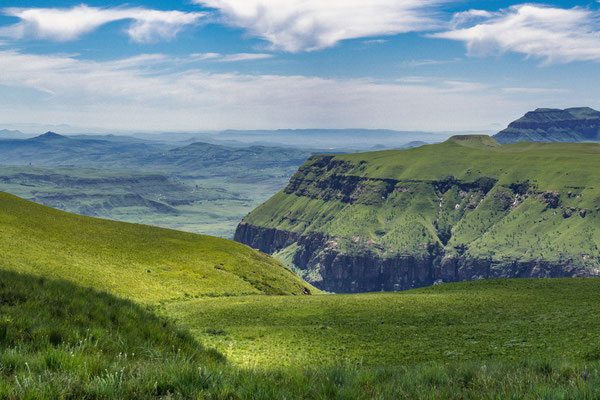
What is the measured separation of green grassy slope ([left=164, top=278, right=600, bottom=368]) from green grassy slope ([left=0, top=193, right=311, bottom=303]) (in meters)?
9.52

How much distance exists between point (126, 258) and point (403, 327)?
45.5 meters

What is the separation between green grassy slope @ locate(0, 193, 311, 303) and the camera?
155 ft

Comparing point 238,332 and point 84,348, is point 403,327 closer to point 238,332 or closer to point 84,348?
point 238,332

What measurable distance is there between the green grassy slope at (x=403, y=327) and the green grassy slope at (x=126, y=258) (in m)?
9.52

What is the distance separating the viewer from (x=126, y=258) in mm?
61344

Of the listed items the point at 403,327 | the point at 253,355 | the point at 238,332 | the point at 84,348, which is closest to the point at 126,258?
the point at 238,332

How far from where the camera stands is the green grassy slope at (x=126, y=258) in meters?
47.2

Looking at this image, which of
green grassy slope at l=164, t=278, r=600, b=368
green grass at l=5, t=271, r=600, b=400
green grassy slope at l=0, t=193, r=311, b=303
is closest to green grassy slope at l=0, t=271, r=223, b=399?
green grass at l=5, t=271, r=600, b=400

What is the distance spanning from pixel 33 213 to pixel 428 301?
238 feet

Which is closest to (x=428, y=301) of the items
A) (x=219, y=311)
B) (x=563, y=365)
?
(x=219, y=311)

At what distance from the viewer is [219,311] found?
128 ft

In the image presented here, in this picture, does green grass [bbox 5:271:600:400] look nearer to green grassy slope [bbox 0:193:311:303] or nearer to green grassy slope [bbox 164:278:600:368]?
green grassy slope [bbox 164:278:600:368]

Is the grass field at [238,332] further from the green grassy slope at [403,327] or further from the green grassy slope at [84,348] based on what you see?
the green grassy slope at [403,327]

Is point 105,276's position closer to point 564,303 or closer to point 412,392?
point 412,392
